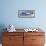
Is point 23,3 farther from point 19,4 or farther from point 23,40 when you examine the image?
point 23,40

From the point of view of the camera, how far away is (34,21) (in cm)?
423

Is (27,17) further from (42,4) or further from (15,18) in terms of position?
(42,4)

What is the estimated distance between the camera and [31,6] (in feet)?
13.7

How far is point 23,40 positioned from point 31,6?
3.95ft

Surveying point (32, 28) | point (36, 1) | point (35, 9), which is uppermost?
point (36, 1)

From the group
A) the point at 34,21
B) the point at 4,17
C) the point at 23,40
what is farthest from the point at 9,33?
the point at 34,21

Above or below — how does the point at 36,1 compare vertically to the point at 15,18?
above

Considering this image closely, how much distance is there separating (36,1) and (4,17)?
120cm

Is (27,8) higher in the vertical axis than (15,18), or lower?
higher

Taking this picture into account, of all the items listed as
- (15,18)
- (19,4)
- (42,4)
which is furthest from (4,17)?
(42,4)

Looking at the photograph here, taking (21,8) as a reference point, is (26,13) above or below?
below

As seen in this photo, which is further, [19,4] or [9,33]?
[19,4]

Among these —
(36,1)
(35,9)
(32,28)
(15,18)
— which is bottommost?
(32,28)

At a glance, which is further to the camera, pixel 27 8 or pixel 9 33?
pixel 27 8
